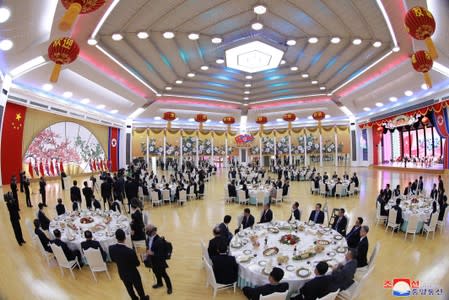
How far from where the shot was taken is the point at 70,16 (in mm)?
4348

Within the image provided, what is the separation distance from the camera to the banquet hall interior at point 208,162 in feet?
15.1

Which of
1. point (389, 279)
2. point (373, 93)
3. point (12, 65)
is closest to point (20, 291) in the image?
point (389, 279)

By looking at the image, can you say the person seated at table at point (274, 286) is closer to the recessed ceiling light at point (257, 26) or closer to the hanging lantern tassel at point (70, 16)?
the hanging lantern tassel at point (70, 16)

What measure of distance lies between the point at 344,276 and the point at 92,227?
5103 millimetres

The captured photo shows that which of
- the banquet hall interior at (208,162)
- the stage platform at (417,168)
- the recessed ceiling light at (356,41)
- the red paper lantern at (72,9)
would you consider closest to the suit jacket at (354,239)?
the banquet hall interior at (208,162)

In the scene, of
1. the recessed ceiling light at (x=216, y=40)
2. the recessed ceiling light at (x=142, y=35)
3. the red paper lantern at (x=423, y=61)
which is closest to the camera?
the red paper lantern at (x=423, y=61)

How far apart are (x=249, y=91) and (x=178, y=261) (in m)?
18.5

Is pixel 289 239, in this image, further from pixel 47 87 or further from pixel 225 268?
pixel 47 87

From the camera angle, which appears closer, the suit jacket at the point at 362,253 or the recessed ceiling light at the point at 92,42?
the suit jacket at the point at 362,253

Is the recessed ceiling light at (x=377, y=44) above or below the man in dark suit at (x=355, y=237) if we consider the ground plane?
above

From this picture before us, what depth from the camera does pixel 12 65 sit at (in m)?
10.7

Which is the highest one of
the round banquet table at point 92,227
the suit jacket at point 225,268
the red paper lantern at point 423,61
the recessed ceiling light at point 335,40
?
the recessed ceiling light at point 335,40

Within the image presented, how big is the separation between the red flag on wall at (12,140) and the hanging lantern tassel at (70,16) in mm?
12005

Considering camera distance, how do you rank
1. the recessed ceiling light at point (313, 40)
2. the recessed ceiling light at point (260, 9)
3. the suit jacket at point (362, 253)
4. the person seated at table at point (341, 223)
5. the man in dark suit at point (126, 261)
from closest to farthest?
the man in dark suit at point (126, 261) → the suit jacket at point (362, 253) → the person seated at table at point (341, 223) → the recessed ceiling light at point (260, 9) → the recessed ceiling light at point (313, 40)
